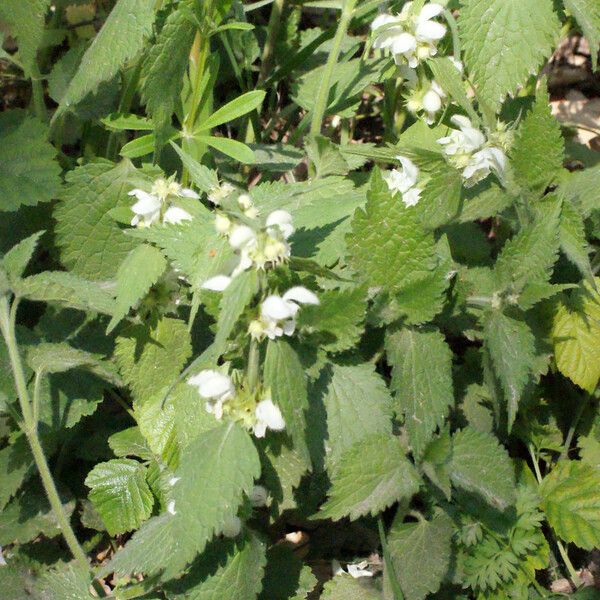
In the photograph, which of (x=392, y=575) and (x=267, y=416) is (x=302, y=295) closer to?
(x=267, y=416)

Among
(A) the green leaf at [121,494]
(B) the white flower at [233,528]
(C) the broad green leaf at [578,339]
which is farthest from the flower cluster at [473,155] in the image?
(A) the green leaf at [121,494]

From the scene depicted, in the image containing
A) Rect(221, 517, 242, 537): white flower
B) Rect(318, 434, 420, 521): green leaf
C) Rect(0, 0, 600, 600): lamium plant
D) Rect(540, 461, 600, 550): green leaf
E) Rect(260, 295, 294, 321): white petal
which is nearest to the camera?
Rect(260, 295, 294, 321): white petal

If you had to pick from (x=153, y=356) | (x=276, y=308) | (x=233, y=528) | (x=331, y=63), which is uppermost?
(x=331, y=63)

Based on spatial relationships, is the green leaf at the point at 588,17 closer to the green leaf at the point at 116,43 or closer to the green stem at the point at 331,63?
the green stem at the point at 331,63

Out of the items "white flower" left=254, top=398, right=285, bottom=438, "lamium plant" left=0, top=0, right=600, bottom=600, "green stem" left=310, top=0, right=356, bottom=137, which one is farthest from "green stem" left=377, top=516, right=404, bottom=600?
"green stem" left=310, top=0, right=356, bottom=137

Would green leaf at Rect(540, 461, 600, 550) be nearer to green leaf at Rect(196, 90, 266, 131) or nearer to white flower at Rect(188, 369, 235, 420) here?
white flower at Rect(188, 369, 235, 420)

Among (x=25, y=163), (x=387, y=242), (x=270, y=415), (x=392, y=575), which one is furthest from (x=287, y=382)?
(x=25, y=163)
